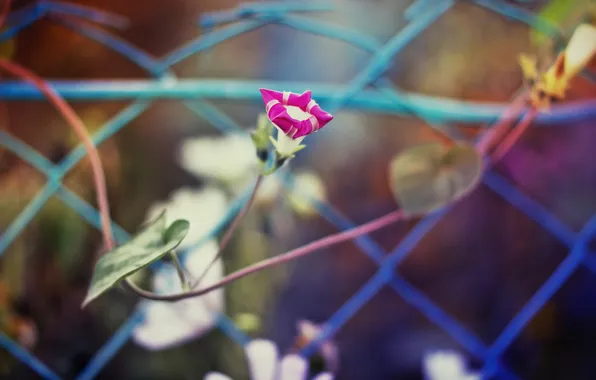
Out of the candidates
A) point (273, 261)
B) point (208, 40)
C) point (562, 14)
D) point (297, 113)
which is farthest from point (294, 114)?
point (562, 14)

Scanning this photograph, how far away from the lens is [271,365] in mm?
516

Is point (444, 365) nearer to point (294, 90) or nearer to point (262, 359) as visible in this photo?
point (262, 359)

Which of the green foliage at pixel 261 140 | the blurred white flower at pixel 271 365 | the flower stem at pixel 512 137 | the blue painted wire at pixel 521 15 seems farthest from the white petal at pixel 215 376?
the blue painted wire at pixel 521 15

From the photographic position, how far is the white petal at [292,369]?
1.67 ft

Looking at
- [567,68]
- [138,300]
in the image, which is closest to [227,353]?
[138,300]

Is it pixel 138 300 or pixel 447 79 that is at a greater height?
pixel 447 79

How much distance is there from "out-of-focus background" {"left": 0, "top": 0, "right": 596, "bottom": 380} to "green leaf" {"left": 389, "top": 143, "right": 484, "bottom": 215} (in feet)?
0.12

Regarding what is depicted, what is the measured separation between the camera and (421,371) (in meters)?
0.56

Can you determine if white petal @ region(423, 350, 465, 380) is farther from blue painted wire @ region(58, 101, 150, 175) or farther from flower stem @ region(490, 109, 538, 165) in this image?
blue painted wire @ region(58, 101, 150, 175)

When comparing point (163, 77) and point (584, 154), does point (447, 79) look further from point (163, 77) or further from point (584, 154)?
point (163, 77)

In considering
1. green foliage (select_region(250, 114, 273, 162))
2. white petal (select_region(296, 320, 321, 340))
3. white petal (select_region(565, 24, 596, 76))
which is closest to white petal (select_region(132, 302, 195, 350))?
white petal (select_region(296, 320, 321, 340))

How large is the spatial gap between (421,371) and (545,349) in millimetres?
126

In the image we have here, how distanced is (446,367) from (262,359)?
0.19 meters

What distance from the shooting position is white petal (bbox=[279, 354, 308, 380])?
510 mm
